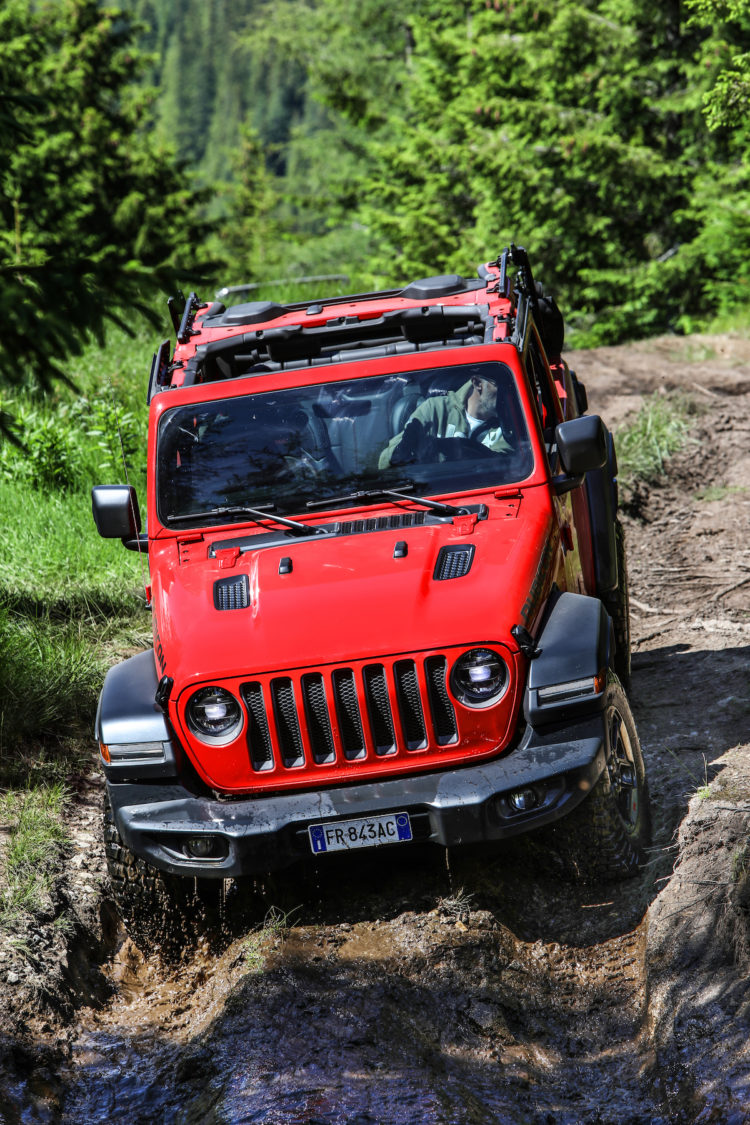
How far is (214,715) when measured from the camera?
4.15m

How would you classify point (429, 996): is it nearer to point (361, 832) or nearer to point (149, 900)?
point (361, 832)

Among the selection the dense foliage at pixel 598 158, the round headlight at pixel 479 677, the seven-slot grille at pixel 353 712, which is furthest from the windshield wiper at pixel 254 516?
the dense foliage at pixel 598 158

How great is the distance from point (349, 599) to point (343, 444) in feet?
3.54

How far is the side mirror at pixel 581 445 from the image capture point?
476cm

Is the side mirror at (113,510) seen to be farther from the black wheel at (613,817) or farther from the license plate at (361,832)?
the black wheel at (613,817)

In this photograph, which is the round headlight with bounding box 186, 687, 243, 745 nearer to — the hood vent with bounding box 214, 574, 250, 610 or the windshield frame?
the hood vent with bounding box 214, 574, 250, 610

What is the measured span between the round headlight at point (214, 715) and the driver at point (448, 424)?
142 cm

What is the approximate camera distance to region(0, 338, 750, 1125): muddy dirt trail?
11.1 feet

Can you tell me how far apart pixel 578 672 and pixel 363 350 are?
2327mm

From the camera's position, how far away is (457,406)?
504cm

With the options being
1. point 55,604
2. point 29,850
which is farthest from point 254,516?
point 55,604

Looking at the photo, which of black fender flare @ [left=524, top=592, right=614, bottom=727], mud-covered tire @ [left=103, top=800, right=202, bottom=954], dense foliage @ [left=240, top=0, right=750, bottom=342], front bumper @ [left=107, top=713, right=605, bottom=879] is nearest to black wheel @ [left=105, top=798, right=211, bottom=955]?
mud-covered tire @ [left=103, top=800, right=202, bottom=954]

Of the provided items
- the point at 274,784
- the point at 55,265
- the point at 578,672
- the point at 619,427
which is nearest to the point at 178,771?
the point at 274,784

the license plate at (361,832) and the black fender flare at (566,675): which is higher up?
the black fender flare at (566,675)
